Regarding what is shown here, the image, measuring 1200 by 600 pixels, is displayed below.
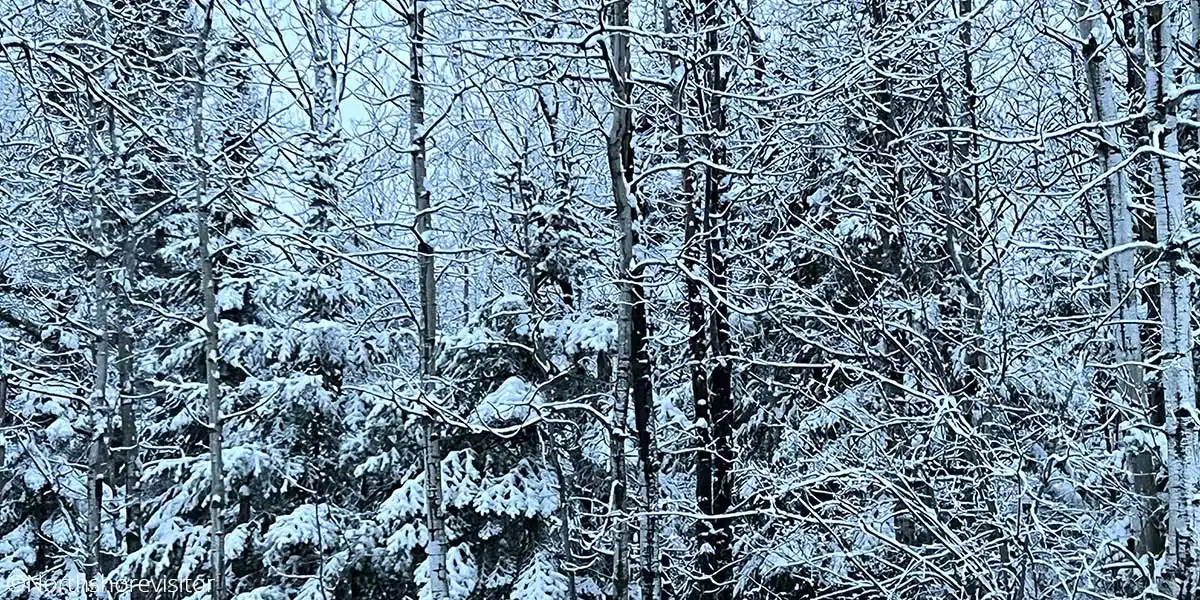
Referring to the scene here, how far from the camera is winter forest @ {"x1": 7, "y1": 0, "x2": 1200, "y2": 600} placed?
5898mm

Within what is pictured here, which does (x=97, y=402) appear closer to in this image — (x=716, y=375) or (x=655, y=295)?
(x=655, y=295)

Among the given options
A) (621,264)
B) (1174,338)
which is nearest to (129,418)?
(621,264)

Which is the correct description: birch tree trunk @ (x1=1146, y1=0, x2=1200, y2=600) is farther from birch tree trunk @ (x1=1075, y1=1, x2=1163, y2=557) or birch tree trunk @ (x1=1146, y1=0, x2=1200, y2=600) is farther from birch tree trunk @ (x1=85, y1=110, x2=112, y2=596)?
birch tree trunk @ (x1=85, y1=110, x2=112, y2=596)

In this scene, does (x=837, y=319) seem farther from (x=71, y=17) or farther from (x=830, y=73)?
(x=71, y=17)

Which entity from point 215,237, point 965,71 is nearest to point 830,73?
point 965,71

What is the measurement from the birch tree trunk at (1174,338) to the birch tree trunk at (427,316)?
495cm

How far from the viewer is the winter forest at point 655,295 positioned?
590cm

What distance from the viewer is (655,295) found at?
8797 mm

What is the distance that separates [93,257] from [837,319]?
33.0 ft

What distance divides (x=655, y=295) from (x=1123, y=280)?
399cm

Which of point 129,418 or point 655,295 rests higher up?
point 655,295

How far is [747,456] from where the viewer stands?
30.1 ft

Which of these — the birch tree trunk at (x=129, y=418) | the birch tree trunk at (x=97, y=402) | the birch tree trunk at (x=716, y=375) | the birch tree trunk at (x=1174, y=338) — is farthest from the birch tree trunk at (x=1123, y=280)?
the birch tree trunk at (x=129, y=418)

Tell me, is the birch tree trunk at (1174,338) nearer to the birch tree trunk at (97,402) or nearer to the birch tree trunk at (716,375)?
the birch tree trunk at (716,375)
